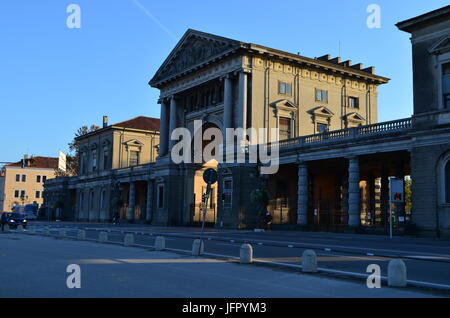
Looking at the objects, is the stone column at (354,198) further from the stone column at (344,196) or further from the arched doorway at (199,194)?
the arched doorway at (199,194)

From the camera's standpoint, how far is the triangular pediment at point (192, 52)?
47.4 metres

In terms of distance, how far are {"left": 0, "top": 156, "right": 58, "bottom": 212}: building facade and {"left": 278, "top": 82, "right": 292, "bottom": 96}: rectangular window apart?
74542 mm

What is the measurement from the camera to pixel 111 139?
73500 mm

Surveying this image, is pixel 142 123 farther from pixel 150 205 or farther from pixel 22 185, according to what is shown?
pixel 22 185

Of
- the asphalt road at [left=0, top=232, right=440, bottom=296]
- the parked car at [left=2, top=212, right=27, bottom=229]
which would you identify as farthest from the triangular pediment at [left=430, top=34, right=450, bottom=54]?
the parked car at [left=2, top=212, right=27, bottom=229]

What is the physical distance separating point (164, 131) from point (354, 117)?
68.6 feet

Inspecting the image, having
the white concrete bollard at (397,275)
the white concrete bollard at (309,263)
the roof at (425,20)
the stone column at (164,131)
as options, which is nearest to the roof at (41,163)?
the stone column at (164,131)

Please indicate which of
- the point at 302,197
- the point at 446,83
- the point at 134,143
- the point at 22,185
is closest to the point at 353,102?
the point at 302,197

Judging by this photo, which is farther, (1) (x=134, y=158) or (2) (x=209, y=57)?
(1) (x=134, y=158)

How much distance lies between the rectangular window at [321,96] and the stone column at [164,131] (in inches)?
687

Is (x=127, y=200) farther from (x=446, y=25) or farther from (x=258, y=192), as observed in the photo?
(x=446, y=25)

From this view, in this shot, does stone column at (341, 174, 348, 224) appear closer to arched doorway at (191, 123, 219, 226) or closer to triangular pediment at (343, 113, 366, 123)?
triangular pediment at (343, 113, 366, 123)

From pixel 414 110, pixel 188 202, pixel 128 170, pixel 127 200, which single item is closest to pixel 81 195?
pixel 127 200

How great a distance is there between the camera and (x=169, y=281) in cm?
1076
